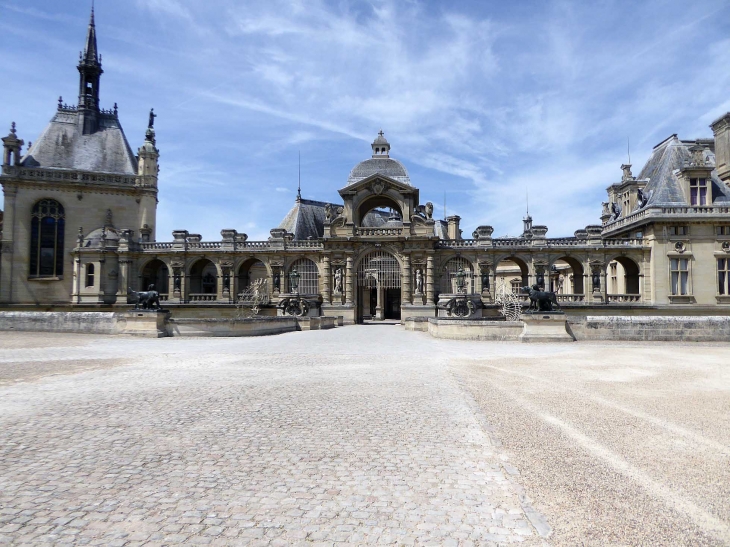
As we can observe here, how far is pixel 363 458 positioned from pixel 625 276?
42.3 metres

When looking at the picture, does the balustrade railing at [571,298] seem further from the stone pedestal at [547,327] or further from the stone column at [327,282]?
the stone column at [327,282]

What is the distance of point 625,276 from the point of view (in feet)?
134

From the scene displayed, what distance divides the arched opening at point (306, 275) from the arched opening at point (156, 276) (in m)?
12.3

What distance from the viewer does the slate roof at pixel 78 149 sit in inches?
1861

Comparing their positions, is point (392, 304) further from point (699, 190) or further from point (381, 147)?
point (699, 190)

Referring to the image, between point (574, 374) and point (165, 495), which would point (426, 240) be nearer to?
point (574, 374)

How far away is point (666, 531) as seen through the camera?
3998 millimetres

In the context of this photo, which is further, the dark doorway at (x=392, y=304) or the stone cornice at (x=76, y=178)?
the dark doorway at (x=392, y=304)

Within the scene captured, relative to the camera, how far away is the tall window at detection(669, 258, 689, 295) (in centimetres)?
3625

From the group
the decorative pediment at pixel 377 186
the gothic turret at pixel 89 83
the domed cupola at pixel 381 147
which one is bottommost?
the decorative pediment at pixel 377 186

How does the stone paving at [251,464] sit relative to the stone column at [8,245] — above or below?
below

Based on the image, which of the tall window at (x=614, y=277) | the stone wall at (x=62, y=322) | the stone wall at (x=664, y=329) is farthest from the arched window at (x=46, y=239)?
the tall window at (x=614, y=277)

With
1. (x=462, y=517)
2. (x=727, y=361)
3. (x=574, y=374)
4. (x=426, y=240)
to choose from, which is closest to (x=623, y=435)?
(x=462, y=517)

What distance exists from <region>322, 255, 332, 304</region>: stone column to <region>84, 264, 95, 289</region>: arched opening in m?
21.2
